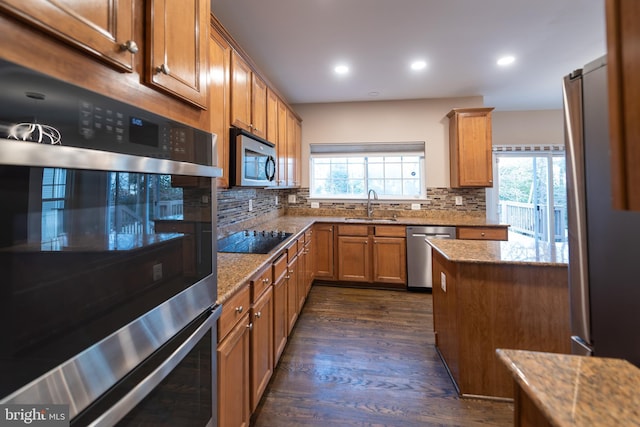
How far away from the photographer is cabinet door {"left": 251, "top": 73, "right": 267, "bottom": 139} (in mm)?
2371

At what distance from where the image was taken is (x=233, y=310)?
1.26m

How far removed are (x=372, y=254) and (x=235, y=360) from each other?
2.75 m

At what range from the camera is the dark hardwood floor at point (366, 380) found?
1632 mm

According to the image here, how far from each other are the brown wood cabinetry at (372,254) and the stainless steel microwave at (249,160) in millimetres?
1621

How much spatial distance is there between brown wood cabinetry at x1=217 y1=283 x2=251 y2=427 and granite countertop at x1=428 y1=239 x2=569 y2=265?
1309 millimetres

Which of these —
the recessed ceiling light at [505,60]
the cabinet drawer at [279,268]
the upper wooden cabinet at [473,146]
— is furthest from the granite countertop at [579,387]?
the upper wooden cabinet at [473,146]

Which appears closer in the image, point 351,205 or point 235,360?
point 235,360

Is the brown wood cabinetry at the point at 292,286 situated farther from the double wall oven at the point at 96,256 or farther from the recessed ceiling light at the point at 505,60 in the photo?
the recessed ceiling light at the point at 505,60

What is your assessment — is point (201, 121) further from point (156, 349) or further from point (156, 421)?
point (156, 421)

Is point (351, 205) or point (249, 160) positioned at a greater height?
point (249, 160)

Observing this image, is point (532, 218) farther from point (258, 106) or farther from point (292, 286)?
point (258, 106)

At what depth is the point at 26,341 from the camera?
462 millimetres

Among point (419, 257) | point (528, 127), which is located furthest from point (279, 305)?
point (528, 127)

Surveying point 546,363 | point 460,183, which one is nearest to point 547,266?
point 546,363
